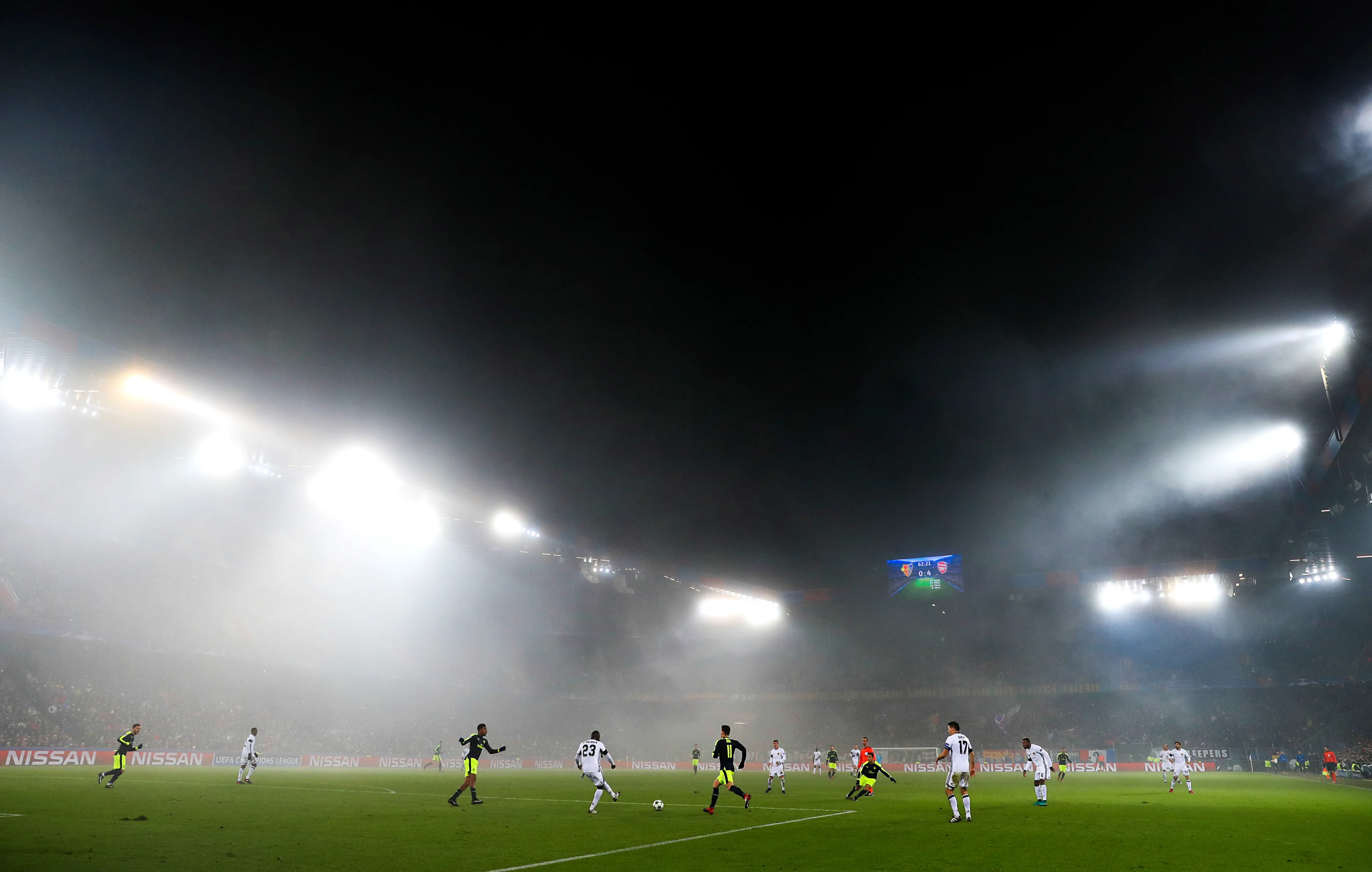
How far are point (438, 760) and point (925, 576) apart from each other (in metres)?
39.9

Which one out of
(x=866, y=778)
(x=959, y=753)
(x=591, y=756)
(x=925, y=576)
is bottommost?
(x=866, y=778)

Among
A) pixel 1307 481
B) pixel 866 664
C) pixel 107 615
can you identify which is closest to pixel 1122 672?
pixel 866 664

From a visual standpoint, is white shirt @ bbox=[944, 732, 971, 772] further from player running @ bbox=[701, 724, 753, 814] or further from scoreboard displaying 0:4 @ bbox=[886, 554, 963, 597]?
scoreboard displaying 0:4 @ bbox=[886, 554, 963, 597]

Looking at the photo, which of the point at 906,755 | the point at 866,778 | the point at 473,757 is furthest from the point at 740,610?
the point at 473,757

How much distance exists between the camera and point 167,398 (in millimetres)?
38844

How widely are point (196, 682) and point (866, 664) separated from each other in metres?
52.0

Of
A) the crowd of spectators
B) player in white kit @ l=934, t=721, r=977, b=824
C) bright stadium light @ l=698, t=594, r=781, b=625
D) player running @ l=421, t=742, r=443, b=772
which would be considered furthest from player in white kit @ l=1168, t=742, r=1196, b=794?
bright stadium light @ l=698, t=594, r=781, b=625

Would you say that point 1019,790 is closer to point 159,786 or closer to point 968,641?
point 159,786

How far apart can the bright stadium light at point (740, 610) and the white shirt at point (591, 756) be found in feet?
185

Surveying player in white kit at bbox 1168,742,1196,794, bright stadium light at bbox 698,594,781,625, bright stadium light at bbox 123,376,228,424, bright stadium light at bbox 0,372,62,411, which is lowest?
player in white kit at bbox 1168,742,1196,794

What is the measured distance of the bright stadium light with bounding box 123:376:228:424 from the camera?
37.0m

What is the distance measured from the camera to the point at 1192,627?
200 ft

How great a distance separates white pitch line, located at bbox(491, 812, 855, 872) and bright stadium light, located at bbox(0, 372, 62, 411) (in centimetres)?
3743

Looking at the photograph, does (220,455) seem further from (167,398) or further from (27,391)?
(27,391)
